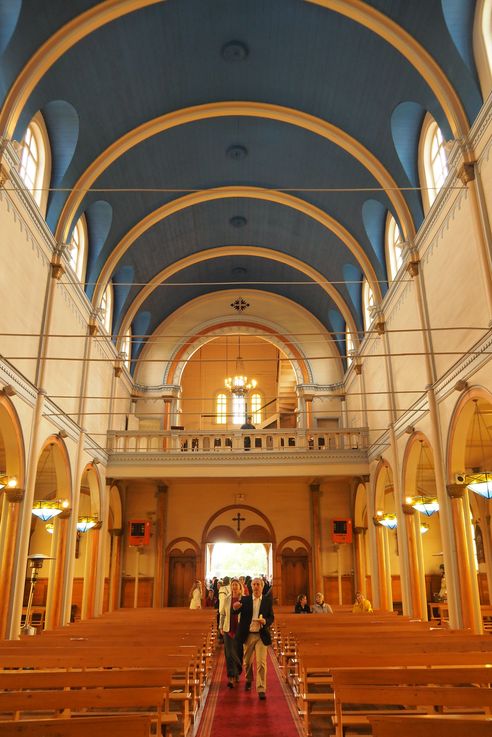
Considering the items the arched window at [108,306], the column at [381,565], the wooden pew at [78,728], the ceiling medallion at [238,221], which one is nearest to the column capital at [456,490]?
the column at [381,565]

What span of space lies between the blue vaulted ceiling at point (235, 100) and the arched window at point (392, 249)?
24 centimetres

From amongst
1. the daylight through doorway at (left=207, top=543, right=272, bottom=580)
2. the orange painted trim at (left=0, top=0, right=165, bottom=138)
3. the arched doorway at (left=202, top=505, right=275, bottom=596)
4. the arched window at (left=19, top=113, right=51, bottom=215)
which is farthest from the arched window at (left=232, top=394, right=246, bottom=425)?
the orange painted trim at (left=0, top=0, right=165, bottom=138)

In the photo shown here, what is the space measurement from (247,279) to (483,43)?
14.6 metres

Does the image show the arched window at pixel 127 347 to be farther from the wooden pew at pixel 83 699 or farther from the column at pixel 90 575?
the wooden pew at pixel 83 699

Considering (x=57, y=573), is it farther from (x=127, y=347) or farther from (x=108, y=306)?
(x=127, y=347)

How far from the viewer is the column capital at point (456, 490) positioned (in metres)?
11.5

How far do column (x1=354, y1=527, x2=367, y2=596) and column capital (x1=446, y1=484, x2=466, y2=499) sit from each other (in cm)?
1006

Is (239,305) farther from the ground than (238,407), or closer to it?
farther from the ground

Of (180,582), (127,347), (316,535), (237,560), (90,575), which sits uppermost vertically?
(127,347)

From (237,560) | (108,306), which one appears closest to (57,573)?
(108,306)

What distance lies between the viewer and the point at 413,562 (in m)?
14.3

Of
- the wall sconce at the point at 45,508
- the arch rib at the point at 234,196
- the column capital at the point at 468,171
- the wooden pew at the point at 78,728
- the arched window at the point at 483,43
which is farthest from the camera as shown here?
the arch rib at the point at 234,196

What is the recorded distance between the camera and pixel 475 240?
1011cm

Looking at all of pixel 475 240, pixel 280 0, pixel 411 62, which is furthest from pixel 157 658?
pixel 280 0
